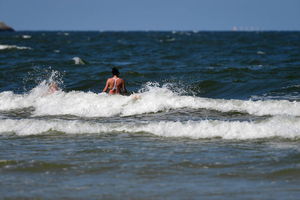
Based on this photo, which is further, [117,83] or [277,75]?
[277,75]

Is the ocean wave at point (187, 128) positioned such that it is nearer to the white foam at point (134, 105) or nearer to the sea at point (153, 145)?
the sea at point (153, 145)

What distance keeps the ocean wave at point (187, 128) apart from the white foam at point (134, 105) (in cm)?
278

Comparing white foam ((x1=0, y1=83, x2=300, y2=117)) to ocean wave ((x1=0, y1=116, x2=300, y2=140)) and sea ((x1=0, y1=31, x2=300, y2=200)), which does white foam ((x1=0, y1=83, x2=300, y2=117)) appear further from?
ocean wave ((x1=0, y1=116, x2=300, y2=140))

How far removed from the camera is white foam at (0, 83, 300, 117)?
14.4 m

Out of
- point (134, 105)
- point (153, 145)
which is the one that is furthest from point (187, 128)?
point (134, 105)

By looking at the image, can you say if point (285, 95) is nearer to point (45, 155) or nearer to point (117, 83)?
point (117, 83)

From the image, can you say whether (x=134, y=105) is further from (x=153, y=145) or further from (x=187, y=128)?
(x=153, y=145)

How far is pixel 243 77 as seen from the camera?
73.6 feet

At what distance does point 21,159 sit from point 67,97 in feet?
25.9

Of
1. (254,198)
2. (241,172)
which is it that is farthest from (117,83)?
(254,198)

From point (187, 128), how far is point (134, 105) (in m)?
4.26

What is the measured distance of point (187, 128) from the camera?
1113 centimetres

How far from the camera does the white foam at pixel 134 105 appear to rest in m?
14.4

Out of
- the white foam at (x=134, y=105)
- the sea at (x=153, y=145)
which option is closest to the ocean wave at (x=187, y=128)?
the sea at (x=153, y=145)
